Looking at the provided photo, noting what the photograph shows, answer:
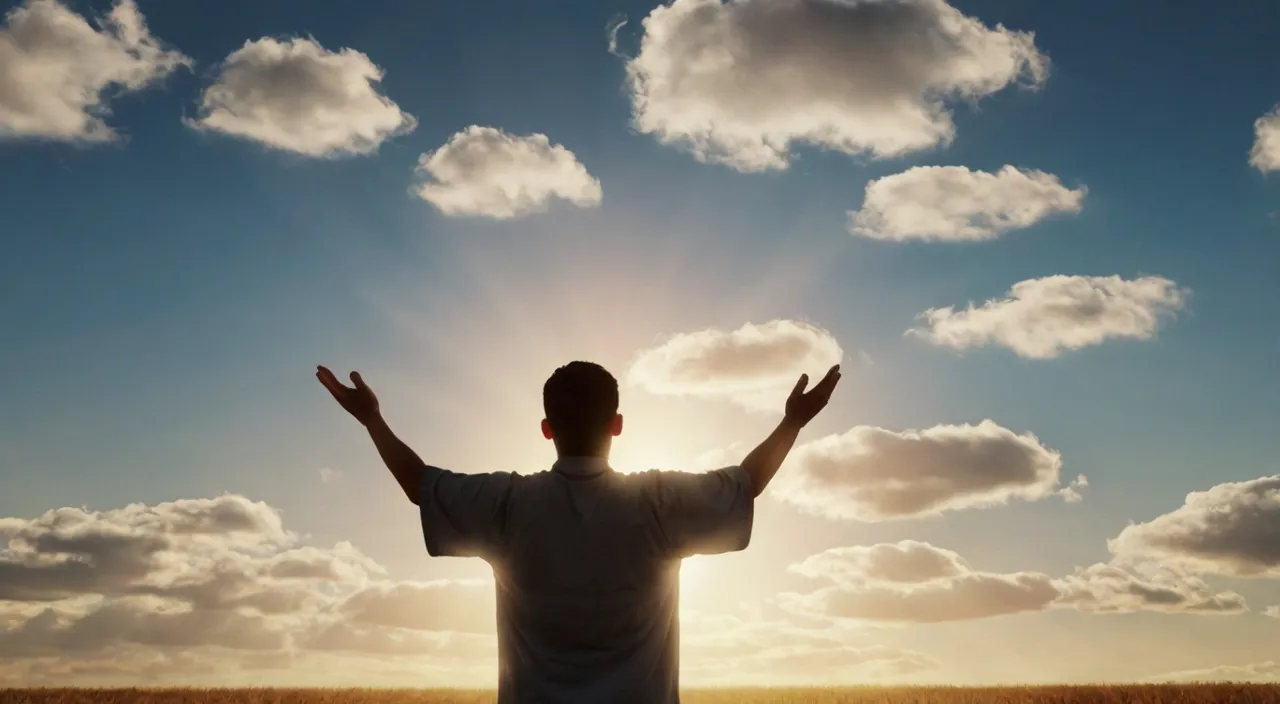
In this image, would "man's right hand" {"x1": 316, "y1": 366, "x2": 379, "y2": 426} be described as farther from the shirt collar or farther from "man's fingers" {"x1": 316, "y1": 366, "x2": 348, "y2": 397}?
the shirt collar

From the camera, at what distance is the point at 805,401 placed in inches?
182

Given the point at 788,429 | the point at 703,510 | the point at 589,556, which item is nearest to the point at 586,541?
the point at 589,556

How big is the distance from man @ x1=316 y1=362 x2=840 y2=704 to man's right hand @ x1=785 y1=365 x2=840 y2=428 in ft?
1.00

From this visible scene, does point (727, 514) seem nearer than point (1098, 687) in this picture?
Yes

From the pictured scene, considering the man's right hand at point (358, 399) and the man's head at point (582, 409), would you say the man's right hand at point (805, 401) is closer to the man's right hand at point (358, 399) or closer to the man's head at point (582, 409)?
the man's head at point (582, 409)

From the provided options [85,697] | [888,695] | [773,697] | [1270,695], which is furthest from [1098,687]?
[85,697]

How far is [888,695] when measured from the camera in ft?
72.3

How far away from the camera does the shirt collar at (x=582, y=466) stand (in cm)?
417

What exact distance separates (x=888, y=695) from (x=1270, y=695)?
7676 mm

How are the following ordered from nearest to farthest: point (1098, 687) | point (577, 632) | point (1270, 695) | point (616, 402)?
point (577, 632), point (616, 402), point (1270, 695), point (1098, 687)

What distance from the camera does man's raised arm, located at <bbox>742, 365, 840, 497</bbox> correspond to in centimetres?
430

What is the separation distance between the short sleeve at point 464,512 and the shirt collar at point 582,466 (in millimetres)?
212

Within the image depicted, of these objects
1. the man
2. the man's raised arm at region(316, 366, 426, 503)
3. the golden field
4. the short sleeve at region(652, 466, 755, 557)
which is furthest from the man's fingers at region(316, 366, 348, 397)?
the golden field

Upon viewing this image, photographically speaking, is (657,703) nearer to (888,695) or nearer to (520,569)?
(520,569)
